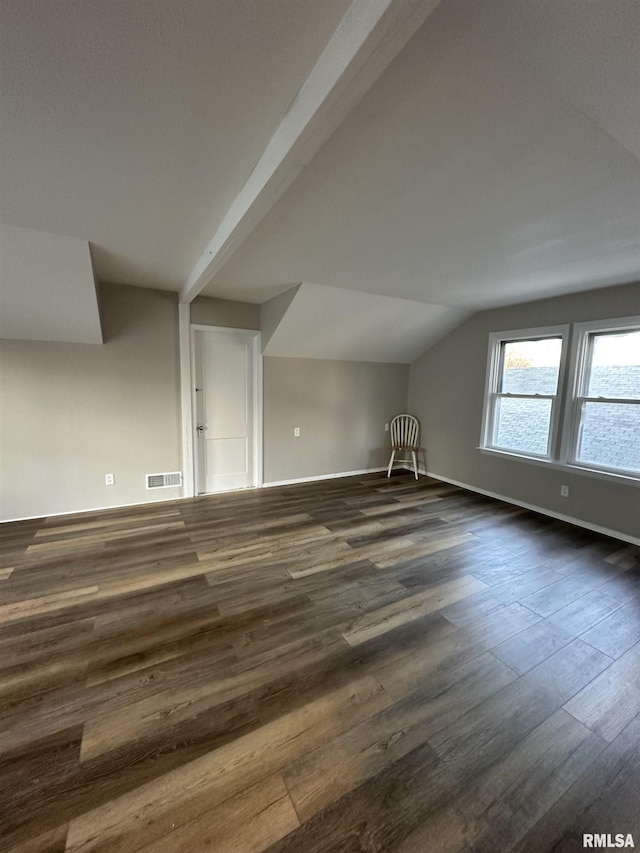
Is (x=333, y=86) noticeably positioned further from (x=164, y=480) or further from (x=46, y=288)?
(x=164, y=480)

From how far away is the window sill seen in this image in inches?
120

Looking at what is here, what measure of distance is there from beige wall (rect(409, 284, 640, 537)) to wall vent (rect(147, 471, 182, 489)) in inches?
138

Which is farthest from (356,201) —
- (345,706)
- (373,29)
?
(345,706)

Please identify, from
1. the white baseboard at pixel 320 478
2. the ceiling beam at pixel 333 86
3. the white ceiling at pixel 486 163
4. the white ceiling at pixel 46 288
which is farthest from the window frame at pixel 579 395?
the white ceiling at pixel 46 288

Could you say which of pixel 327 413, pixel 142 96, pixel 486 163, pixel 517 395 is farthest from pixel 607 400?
pixel 142 96

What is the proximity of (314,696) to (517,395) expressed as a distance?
12.2 ft

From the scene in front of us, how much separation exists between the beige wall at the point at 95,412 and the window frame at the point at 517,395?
371cm

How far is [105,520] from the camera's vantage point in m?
3.26

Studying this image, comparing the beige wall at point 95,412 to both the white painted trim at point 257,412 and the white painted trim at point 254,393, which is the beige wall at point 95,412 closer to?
the white painted trim at point 254,393

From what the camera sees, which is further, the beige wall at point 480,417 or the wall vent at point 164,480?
the wall vent at point 164,480

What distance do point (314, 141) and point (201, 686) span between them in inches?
89.0

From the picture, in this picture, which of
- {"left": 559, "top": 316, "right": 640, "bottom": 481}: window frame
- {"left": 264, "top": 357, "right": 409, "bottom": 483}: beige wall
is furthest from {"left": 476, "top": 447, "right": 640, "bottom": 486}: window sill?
{"left": 264, "top": 357, "right": 409, "bottom": 483}: beige wall

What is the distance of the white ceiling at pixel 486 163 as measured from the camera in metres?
0.94

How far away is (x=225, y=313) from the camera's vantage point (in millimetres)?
3961
